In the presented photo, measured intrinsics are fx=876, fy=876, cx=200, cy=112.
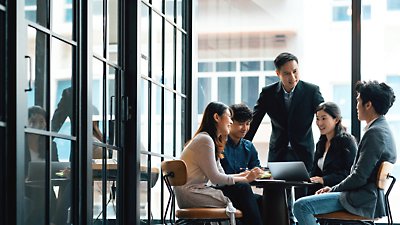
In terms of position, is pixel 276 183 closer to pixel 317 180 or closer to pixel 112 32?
pixel 317 180

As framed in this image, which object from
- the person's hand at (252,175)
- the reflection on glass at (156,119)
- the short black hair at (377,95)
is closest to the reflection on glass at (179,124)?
the reflection on glass at (156,119)

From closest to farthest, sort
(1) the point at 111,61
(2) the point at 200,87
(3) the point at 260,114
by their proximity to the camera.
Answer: (1) the point at 111,61
(3) the point at 260,114
(2) the point at 200,87

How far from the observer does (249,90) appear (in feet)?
28.8

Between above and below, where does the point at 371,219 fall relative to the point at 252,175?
below

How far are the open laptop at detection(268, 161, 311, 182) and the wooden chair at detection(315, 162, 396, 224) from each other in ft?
1.10

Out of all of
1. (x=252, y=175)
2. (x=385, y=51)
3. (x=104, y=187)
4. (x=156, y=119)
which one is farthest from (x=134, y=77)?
(x=385, y=51)

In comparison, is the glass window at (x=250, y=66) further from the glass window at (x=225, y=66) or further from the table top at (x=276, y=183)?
the table top at (x=276, y=183)

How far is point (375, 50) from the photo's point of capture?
7.66m

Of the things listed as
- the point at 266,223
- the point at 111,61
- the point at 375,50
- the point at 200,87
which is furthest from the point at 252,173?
the point at 200,87

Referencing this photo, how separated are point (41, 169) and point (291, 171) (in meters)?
2.15

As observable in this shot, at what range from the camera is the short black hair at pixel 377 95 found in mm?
5617

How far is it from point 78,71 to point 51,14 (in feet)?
1.53

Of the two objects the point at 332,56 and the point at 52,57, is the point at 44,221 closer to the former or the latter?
the point at 52,57
